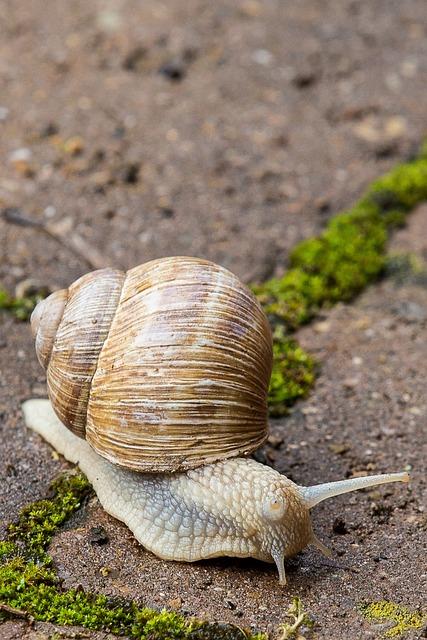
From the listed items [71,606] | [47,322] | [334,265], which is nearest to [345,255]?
[334,265]

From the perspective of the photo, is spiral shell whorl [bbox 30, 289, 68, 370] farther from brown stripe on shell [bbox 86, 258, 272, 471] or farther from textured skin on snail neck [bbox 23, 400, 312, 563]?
textured skin on snail neck [bbox 23, 400, 312, 563]

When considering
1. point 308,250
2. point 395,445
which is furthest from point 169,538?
point 308,250

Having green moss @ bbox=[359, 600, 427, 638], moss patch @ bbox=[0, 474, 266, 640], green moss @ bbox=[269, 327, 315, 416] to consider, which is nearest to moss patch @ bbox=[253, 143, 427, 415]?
green moss @ bbox=[269, 327, 315, 416]

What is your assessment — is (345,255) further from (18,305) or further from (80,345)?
(80,345)

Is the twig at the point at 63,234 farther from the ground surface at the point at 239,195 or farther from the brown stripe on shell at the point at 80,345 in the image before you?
the brown stripe on shell at the point at 80,345

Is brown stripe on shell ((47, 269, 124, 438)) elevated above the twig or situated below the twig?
above

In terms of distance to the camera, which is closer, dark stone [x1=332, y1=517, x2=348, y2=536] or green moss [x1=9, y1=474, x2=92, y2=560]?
green moss [x1=9, y1=474, x2=92, y2=560]
